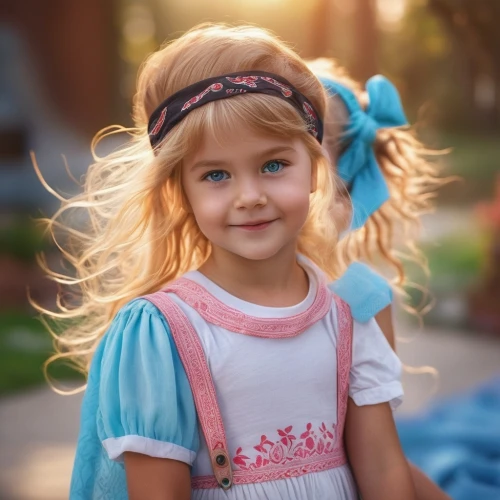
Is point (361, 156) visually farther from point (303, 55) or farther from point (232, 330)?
point (303, 55)

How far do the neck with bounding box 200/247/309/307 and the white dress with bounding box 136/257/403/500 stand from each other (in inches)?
Result: 1.1

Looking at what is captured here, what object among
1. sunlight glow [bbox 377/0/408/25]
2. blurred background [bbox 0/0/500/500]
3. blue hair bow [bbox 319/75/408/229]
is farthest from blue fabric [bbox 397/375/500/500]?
sunlight glow [bbox 377/0/408/25]

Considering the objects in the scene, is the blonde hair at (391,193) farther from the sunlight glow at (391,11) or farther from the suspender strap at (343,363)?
the sunlight glow at (391,11)

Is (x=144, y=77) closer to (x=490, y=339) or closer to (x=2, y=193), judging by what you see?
(x=490, y=339)

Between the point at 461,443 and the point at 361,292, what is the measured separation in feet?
5.58

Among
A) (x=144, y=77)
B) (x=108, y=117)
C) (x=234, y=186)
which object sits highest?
(x=108, y=117)

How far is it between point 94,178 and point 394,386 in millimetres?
809

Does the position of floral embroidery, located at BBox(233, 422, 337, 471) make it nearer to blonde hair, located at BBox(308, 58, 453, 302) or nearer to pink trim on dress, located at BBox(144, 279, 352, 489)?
pink trim on dress, located at BBox(144, 279, 352, 489)

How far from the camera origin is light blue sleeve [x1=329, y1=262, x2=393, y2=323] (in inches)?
76.7

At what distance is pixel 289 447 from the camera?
5.86 ft

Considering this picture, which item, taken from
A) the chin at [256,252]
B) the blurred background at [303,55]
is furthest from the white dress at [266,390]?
the blurred background at [303,55]

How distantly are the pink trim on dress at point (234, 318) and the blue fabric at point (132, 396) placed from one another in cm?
9

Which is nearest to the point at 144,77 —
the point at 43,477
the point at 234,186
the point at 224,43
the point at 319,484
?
the point at 224,43

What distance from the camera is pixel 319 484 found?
1.79 m
